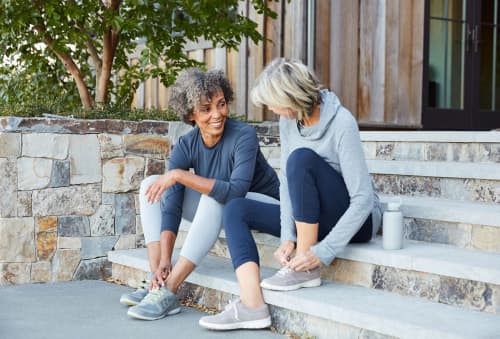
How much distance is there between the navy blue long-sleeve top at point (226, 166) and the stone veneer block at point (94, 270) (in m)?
0.85

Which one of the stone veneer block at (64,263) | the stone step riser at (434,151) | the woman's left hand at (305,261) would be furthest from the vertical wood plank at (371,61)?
the woman's left hand at (305,261)

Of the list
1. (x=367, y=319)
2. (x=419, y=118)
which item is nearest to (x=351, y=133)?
(x=367, y=319)

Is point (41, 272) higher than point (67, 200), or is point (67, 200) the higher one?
point (67, 200)

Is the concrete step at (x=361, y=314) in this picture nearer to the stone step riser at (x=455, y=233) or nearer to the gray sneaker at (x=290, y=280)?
the gray sneaker at (x=290, y=280)

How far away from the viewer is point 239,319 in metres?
2.44

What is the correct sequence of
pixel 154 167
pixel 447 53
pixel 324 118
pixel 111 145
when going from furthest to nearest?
1. pixel 447 53
2. pixel 154 167
3. pixel 111 145
4. pixel 324 118

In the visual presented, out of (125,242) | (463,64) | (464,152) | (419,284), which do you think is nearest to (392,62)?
(463,64)

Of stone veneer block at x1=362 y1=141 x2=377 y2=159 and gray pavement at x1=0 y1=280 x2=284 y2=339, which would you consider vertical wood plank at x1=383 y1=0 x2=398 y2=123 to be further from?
gray pavement at x1=0 y1=280 x2=284 y2=339

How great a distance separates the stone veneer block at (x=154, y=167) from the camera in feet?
11.9

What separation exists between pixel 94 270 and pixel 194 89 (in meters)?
1.29

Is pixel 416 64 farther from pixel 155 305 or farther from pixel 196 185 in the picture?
pixel 155 305

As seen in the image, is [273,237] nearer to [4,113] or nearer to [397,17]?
[4,113]

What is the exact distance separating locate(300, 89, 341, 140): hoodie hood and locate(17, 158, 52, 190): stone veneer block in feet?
4.68

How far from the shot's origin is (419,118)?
5.03 m
